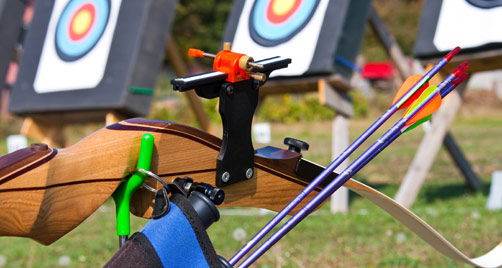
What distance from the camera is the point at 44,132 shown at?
3482 millimetres

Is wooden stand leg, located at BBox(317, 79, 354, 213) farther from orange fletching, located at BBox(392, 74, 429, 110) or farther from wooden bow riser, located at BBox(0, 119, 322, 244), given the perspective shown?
wooden bow riser, located at BBox(0, 119, 322, 244)

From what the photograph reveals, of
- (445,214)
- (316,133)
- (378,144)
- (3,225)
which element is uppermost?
(378,144)

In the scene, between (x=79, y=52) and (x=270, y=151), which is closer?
(x=270, y=151)

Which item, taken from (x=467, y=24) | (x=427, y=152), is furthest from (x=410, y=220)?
(x=427, y=152)

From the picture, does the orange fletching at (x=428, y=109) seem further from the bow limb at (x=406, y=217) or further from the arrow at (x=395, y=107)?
the bow limb at (x=406, y=217)

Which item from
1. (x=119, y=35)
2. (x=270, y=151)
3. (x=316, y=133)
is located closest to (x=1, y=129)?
(x=316, y=133)

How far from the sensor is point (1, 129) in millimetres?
9039

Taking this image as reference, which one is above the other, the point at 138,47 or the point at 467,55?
the point at 467,55

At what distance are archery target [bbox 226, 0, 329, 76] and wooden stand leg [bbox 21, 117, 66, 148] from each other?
1241 mm

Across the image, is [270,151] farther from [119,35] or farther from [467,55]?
[119,35]

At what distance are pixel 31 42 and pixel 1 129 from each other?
6.12 metres

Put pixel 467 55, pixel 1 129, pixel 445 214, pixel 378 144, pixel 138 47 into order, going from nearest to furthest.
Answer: pixel 378 144 < pixel 467 55 < pixel 445 214 < pixel 138 47 < pixel 1 129

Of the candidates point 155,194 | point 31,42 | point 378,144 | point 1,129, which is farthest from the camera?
point 1,129

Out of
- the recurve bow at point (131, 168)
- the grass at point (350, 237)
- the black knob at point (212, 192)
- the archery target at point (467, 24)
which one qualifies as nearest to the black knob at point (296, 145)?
the recurve bow at point (131, 168)
